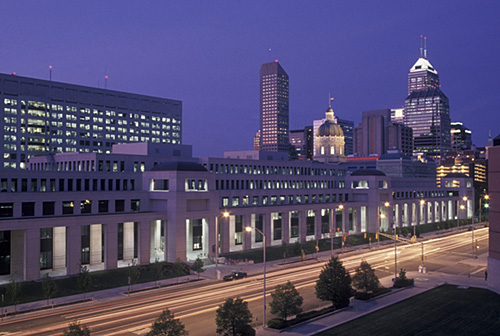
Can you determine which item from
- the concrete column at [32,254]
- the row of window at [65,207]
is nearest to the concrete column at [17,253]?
the concrete column at [32,254]

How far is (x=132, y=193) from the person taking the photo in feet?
279

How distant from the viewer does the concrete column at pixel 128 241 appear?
81688mm

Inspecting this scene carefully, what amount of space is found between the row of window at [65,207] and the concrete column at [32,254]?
4511 millimetres

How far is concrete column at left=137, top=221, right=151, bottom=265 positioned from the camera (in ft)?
267

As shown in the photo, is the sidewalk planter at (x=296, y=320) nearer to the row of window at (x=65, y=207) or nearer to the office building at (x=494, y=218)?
the office building at (x=494, y=218)

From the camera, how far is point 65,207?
76000 millimetres

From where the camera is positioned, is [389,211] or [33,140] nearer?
[389,211]

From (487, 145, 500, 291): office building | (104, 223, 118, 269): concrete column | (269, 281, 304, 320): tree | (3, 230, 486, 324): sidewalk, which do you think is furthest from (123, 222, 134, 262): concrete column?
(487, 145, 500, 291): office building

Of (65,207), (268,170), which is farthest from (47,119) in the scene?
(65,207)

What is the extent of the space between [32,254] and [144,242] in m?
18.2

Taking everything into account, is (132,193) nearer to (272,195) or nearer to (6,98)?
(272,195)

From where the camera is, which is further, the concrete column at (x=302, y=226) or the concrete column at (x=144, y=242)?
the concrete column at (x=302, y=226)

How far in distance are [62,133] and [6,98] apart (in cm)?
2400

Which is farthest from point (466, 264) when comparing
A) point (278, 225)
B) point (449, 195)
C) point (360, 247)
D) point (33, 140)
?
point (33, 140)
